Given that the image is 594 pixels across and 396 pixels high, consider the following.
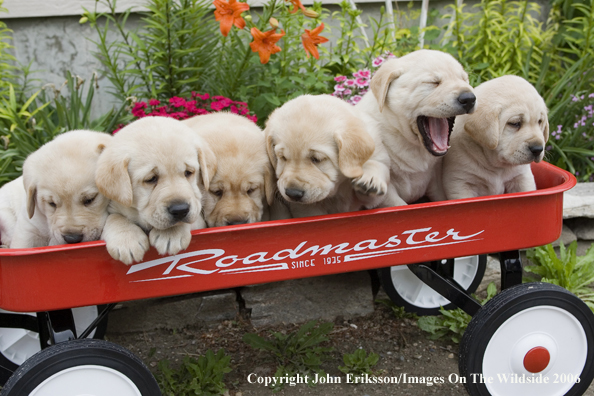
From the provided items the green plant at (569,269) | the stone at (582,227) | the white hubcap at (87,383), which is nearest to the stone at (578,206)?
the stone at (582,227)

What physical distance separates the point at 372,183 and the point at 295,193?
39 centimetres

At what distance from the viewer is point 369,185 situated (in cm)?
268

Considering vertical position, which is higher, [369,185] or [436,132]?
[436,132]

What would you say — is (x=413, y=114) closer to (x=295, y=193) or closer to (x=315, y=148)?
(x=315, y=148)

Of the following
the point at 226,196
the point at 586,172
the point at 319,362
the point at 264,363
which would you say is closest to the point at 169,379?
the point at 264,363

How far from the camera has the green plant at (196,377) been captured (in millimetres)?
3377

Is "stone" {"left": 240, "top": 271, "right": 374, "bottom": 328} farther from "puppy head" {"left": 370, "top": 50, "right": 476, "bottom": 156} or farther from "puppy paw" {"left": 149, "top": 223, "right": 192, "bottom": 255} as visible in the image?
"puppy paw" {"left": 149, "top": 223, "right": 192, "bottom": 255}

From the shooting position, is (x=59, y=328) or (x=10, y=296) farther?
(x=59, y=328)

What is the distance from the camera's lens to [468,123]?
3043 millimetres

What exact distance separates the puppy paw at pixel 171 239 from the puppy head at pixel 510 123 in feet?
5.66

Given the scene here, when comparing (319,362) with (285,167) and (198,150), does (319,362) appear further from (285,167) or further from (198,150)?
(198,150)

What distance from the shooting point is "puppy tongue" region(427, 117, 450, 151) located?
118 inches

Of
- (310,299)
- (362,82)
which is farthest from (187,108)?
(310,299)

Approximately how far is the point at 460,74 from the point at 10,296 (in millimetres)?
2499
